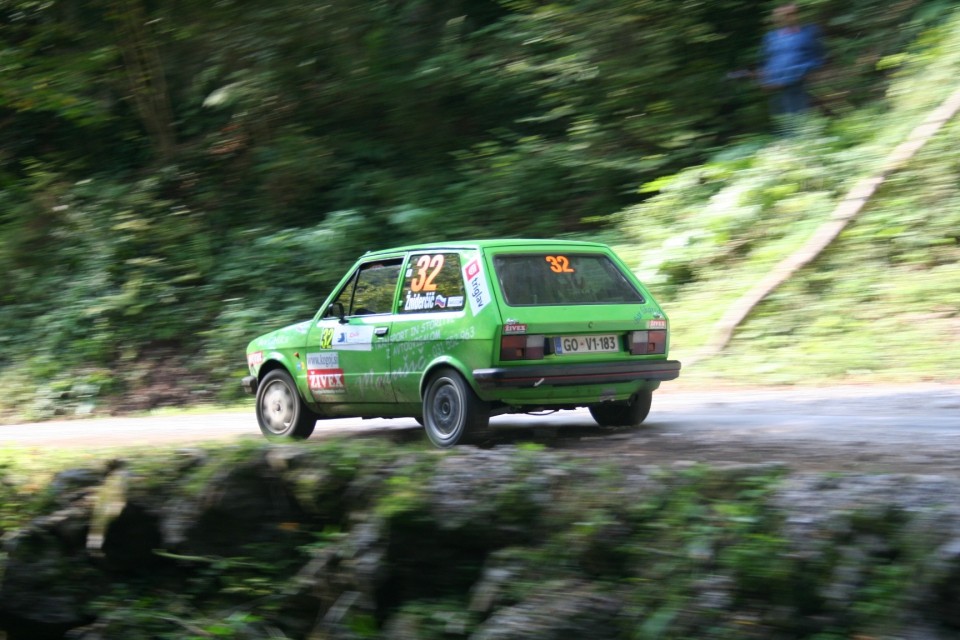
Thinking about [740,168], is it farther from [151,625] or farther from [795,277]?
[151,625]

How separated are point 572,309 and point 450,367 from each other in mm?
993

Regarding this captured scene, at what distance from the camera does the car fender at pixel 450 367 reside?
25.7 ft

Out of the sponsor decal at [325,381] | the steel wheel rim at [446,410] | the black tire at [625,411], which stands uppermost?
the sponsor decal at [325,381]

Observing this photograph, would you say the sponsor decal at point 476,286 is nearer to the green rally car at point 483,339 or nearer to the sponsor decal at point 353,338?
the green rally car at point 483,339

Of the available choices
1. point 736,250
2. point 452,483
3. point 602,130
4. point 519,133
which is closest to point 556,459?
point 452,483

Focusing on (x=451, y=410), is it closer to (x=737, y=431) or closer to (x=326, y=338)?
(x=326, y=338)

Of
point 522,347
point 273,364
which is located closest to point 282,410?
point 273,364

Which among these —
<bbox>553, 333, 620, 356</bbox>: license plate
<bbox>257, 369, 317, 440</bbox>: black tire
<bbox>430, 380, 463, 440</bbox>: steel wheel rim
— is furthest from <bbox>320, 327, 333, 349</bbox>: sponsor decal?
<bbox>553, 333, 620, 356</bbox>: license plate

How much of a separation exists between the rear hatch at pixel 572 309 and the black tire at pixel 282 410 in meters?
2.54

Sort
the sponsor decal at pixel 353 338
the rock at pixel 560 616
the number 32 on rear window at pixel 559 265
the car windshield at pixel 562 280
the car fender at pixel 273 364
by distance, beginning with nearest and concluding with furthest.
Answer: the rock at pixel 560 616
the car windshield at pixel 562 280
the number 32 on rear window at pixel 559 265
the sponsor decal at pixel 353 338
the car fender at pixel 273 364

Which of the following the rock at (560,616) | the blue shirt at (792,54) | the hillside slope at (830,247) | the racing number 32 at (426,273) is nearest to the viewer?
the rock at (560,616)

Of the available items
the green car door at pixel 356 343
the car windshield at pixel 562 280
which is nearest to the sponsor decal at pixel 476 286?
the car windshield at pixel 562 280

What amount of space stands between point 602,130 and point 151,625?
A: 11312 millimetres

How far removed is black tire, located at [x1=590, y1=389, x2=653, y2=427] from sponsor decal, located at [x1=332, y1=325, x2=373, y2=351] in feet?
6.42
